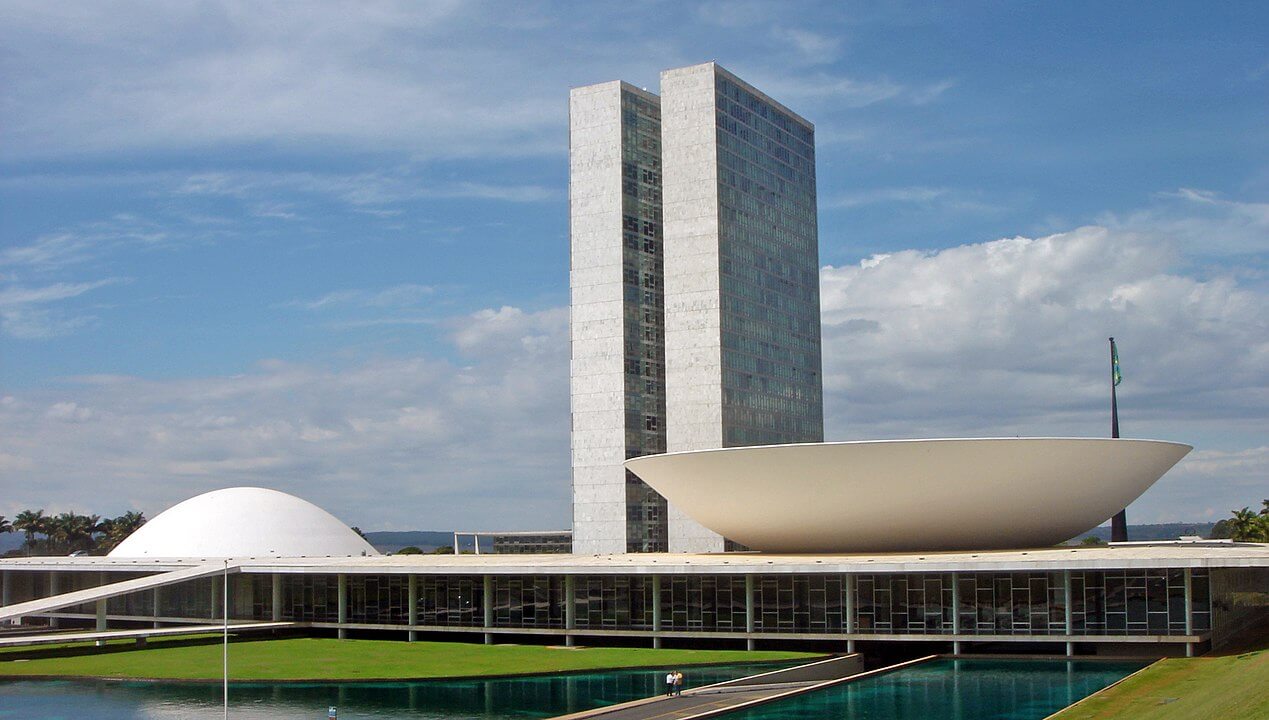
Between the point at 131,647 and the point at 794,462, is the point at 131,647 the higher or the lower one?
the lower one

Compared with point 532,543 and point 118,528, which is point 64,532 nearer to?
point 118,528

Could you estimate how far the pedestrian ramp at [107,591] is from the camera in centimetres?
6041

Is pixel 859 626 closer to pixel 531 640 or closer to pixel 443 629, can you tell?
pixel 531 640

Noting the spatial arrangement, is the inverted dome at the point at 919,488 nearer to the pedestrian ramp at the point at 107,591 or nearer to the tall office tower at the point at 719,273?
the pedestrian ramp at the point at 107,591

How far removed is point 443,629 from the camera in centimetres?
6262

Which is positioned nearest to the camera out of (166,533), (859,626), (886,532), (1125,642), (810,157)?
(1125,642)

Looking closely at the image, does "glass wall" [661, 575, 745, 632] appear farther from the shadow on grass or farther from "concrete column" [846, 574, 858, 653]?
the shadow on grass

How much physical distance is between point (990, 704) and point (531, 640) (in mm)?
26039

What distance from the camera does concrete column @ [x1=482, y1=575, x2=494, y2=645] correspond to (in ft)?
201

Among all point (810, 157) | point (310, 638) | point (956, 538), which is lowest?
point (310, 638)

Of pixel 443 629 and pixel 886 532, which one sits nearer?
pixel 886 532

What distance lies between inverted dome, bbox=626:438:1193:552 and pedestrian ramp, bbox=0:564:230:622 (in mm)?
23603

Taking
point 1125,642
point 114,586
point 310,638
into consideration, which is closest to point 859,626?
point 1125,642

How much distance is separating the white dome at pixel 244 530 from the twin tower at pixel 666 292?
17598mm
